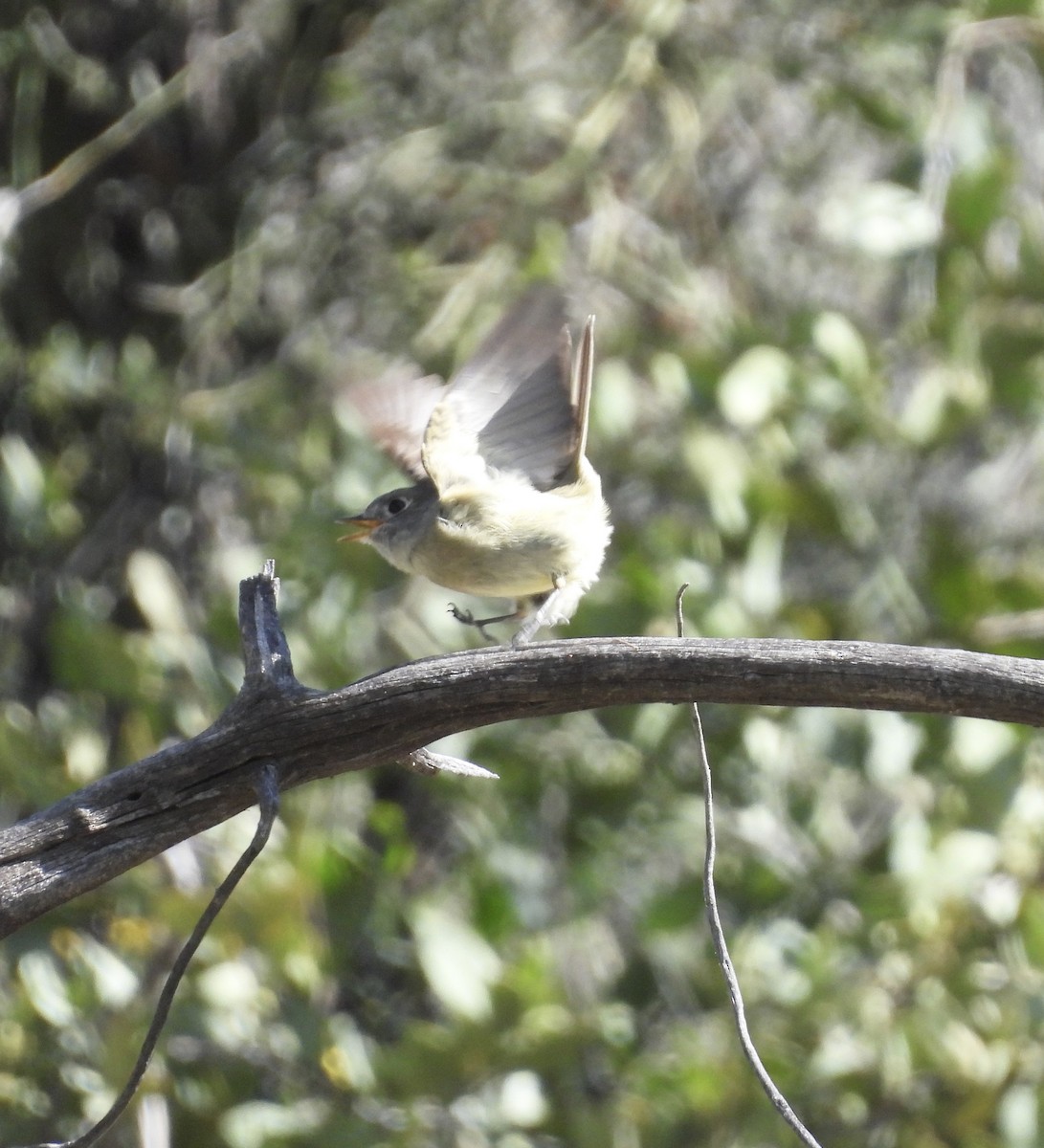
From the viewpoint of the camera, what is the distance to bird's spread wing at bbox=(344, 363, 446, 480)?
312 centimetres

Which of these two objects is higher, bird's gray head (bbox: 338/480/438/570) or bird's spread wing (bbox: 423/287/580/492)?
bird's spread wing (bbox: 423/287/580/492)

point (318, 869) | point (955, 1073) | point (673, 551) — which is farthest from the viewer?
point (673, 551)

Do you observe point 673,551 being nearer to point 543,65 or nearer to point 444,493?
point 444,493

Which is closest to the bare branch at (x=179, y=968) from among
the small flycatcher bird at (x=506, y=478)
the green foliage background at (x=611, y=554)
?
the small flycatcher bird at (x=506, y=478)

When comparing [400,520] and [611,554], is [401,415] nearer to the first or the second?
Answer: [400,520]

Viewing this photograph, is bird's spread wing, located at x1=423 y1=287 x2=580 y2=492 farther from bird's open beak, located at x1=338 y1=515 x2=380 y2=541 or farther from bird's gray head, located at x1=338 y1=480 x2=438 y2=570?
bird's open beak, located at x1=338 y1=515 x2=380 y2=541

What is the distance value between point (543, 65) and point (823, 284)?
1.17 metres

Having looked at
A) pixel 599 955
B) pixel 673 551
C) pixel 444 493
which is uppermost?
pixel 444 493

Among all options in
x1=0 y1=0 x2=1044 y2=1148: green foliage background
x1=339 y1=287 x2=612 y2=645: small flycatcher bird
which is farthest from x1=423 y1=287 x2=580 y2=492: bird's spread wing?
x1=0 y1=0 x2=1044 y2=1148: green foliage background

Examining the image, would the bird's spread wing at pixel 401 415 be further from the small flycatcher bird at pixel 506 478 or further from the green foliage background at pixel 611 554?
the green foliage background at pixel 611 554

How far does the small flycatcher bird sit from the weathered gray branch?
38.1 inches

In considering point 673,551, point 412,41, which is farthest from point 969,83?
point 673,551

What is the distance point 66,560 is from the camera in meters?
4.85

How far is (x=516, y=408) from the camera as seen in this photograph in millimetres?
2906
